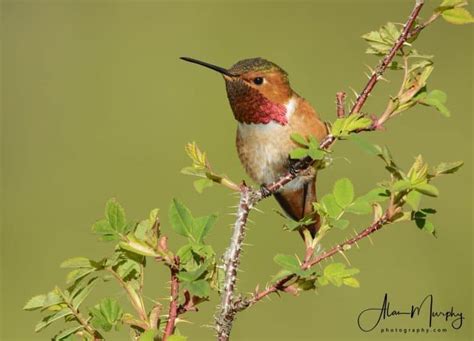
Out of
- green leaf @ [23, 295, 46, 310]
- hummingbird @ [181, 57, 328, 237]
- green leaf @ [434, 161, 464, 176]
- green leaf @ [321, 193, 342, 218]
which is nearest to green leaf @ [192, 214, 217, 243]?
green leaf @ [321, 193, 342, 218]

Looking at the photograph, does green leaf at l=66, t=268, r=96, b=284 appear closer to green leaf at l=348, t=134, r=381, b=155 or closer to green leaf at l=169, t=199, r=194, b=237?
green leaf at l=169, t=199, r=194, b=237

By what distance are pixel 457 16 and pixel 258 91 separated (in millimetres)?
1743

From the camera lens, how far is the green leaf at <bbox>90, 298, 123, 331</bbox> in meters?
1.85

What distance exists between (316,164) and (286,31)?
9898 millimetres

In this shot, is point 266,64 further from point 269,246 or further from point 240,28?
point 240,28

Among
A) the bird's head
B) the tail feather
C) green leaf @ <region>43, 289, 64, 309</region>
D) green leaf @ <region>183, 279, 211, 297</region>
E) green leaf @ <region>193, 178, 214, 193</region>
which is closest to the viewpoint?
Result: green leaf @ <region>183, 279, 211, 297</region>

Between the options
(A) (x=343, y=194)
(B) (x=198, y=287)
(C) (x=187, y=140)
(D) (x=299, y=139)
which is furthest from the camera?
(C) (x=187, y=140)

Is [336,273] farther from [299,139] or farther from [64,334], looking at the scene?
[64,334]

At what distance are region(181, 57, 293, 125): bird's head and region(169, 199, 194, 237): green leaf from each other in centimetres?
175

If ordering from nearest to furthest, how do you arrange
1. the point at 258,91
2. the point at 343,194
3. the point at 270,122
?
1. the point at 343,194
2. the point at 258,91
3. the point at 270,122

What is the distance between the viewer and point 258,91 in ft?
12.4

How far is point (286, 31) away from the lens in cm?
1204

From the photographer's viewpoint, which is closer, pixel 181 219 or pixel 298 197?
pixel 181 219

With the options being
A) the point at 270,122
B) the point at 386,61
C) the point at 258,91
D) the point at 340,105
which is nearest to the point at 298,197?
the point at 270,122
